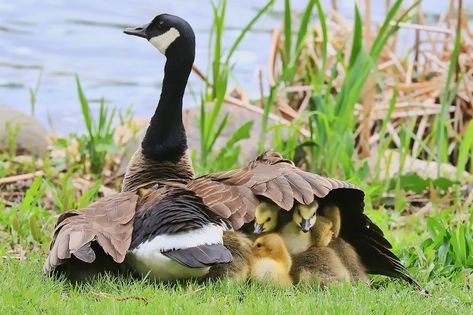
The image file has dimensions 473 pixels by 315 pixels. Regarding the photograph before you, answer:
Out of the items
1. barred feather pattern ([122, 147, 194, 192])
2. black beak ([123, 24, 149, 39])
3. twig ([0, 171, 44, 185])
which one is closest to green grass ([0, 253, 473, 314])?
barred feather pattern ([122, 147, 194, 192])

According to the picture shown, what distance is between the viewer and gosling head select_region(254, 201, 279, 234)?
527 cm

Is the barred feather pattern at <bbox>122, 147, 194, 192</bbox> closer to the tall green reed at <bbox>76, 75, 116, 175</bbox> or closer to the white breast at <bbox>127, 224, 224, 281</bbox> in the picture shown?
the white breast at <bbox>127, 224, 224, 281</bbox>

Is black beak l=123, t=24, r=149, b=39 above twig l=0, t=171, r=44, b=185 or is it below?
above

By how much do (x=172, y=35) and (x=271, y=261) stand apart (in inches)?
67.5

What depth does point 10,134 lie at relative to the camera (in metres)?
8.65

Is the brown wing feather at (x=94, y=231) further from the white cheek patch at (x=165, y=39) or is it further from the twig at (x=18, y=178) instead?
the twig at (x=18, y=178)

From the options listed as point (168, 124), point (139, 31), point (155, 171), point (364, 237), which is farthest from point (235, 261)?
point (139, 31)

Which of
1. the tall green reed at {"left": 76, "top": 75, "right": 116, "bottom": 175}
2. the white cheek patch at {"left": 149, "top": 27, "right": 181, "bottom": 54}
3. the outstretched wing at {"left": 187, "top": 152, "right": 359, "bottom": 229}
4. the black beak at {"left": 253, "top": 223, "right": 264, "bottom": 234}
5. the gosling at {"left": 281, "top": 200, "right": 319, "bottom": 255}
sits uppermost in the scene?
the white cheek patch at {"left": 149, "top": 27, "right": 181, "bottom": 54}

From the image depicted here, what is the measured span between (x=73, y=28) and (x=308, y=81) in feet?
19.8

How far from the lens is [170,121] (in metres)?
6.29

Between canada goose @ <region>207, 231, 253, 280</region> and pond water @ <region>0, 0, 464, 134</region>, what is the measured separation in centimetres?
552

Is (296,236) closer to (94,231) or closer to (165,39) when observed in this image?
(94,231)

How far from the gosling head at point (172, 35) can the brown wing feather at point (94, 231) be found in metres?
1.16

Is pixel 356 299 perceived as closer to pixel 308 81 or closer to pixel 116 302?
pixel 116 302
